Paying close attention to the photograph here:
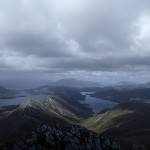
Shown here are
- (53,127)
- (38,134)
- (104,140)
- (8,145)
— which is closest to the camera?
(8,145)

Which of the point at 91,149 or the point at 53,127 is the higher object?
the point at 53,127

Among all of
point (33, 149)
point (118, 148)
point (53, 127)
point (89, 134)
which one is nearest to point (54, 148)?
point (33, 149)

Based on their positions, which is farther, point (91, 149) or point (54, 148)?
point (91, 149)

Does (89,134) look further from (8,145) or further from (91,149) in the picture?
(8,145)

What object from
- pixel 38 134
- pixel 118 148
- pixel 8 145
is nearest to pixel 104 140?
pixel 118 148

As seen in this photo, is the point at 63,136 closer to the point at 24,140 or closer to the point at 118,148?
the point at 24,140

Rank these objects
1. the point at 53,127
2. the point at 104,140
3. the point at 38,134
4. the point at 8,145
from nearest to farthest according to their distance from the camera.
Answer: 1. the point at 8,145
2. the point at 38,134
3. the point at 53,127
4. the point at 104,140
